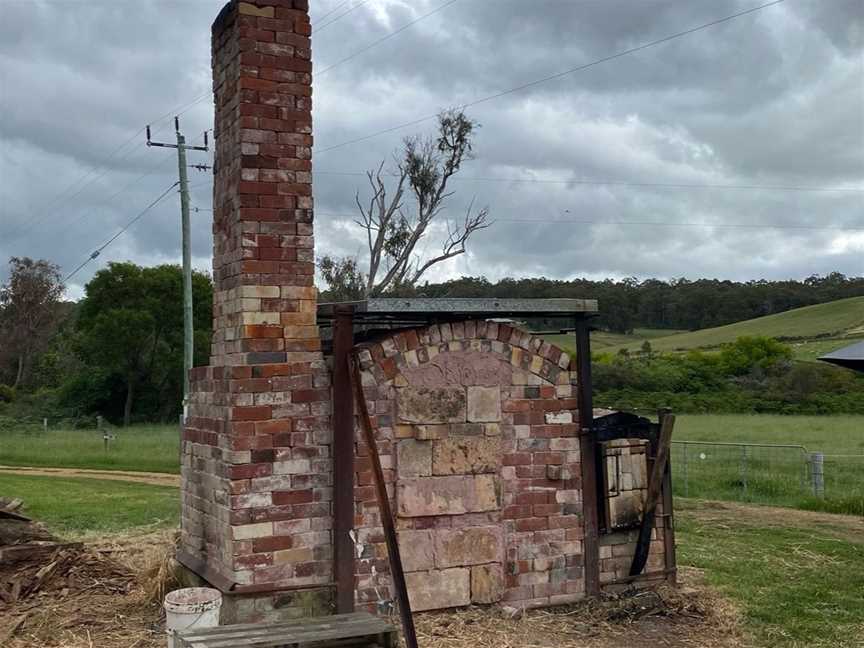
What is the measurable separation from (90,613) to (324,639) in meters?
2.65

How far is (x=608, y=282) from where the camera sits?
2660 inches

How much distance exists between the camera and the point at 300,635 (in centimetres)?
511

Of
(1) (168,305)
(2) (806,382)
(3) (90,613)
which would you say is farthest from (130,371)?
(3) (90,613)

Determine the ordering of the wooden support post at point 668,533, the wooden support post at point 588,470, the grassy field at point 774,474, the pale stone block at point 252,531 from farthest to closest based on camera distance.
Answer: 1. the grassy field at point 774,474
2. the wooden support post at point 668,533
3. the wooden support post at point 588,470
4. the pale stone block at point 252,531

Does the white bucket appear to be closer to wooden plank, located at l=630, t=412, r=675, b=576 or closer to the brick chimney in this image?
the brick chimney

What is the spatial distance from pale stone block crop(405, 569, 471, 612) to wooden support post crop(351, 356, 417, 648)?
266 mm

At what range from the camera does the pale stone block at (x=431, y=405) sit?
6.45 meters

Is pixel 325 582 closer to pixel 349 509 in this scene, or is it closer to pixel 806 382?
pixel 349 509

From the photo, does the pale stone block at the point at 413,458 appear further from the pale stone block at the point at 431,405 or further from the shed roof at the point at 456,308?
the shed roof at the point at 456,308

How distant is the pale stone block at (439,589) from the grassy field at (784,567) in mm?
2170

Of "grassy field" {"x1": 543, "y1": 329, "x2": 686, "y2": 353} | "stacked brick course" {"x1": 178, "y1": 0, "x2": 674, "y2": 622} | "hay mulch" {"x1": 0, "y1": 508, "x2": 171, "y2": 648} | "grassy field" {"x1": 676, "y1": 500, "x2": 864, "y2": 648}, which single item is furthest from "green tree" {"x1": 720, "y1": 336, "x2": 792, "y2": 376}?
"hay mulch" {"x1": 0, "y1": 508, "x2": 171, "y2": 648}

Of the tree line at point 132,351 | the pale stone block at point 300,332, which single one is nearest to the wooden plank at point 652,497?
the pale stone block at point 300,332

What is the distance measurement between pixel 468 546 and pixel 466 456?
26.3 inches

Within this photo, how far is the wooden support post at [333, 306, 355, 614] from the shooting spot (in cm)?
620
